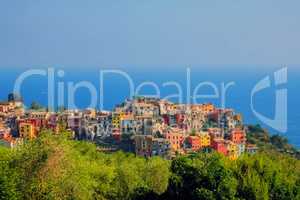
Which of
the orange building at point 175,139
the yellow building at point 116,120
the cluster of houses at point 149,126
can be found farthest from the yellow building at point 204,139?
the yellow building at point 116,120

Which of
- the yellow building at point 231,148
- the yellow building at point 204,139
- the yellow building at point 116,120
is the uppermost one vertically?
the yellow building at point 116,120

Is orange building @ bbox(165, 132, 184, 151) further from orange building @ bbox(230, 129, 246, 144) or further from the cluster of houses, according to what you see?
orange building @ bbox(230, 129, 246, 144)

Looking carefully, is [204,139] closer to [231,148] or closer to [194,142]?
[194,142]

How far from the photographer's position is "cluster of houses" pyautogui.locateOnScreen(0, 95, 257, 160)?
2183 cm

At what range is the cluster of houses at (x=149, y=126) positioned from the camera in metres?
21.8

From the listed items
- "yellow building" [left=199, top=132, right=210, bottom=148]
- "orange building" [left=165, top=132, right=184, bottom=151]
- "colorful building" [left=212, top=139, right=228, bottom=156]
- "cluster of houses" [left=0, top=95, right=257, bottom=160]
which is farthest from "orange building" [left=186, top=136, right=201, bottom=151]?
"colorful building" [left=212, top=139, right=228, bottom=156]

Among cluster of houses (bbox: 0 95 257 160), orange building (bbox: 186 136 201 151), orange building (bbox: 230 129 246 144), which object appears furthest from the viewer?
orange building (bbox: 230 129 246 144)

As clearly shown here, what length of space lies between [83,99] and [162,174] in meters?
41.4

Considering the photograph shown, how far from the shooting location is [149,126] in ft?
79.1

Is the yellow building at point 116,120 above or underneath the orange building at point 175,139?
above

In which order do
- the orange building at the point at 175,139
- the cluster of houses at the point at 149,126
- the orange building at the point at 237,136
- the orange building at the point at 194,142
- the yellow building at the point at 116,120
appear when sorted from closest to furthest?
1. the cluster of houses at the point at 149,126
2. the orange building at the point at 194,142
3. the orange building at the point at 175,139
4. the orange building at the point at 237,136
5. the yellow building at the point at 116,120

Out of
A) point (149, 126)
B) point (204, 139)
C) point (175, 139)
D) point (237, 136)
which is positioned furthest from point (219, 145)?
point (149, 126)

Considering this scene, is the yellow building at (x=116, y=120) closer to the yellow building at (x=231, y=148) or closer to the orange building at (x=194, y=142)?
the orange building at (x=194, y=142)

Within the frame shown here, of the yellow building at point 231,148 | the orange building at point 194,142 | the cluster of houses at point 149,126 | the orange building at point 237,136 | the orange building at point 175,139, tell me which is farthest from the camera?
the orange building at point 237,136
